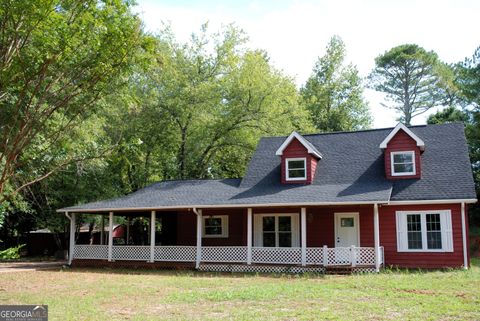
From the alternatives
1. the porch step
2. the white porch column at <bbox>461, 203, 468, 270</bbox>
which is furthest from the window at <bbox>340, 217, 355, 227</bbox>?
the white porch column at <bbox>461, 203, 468, 270</bbox>

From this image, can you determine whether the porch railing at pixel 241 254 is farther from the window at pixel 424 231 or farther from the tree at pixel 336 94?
the tree at pixel 336 94

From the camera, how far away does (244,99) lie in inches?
1243

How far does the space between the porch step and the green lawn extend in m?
1.36

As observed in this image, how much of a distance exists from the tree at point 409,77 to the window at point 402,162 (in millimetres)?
31669

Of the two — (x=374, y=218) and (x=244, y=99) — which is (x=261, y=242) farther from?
(x=244, y=99)

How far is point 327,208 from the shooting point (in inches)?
870

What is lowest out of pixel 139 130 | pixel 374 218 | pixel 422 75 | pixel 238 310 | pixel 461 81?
pixel 238 310

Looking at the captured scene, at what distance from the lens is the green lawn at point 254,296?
408 inches

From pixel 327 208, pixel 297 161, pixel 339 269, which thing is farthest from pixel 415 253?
pixel 297 161

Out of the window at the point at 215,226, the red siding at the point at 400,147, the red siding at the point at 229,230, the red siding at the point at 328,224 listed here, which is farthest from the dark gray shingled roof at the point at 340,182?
the window at the point at 215,226

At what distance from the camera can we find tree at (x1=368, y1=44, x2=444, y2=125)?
5131 cm

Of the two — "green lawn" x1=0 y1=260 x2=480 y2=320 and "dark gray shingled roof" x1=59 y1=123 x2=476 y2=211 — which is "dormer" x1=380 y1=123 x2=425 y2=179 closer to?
"dark gray shingled roof" x1=59 y1=123 x2=476 y2=211

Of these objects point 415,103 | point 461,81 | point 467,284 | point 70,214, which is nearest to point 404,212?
point 467,284

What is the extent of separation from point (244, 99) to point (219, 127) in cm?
238
